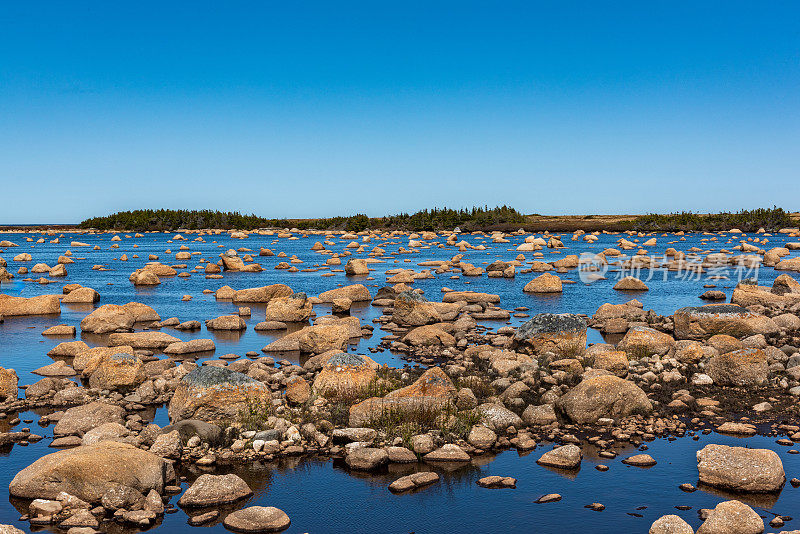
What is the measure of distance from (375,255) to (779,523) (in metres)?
70.0

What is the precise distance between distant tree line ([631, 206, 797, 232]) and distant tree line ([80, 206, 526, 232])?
29.8 m

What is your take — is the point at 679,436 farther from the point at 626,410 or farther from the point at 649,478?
the point at 649,478

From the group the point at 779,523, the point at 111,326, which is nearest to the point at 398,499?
the point at 779,523

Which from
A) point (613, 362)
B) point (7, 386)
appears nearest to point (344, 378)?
point (613, 362)

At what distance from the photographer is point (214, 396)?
51.4 ft

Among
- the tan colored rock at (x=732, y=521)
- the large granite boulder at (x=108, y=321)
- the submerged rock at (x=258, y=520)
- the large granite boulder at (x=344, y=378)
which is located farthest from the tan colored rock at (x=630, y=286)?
the submerged rock at (x=258, y=520)

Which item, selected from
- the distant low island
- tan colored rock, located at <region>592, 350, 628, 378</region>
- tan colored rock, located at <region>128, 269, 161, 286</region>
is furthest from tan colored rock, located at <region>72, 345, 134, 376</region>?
the distant low island

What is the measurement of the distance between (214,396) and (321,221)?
16667 cm

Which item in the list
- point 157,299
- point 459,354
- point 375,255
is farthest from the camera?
point 375,255

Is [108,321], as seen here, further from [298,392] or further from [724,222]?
[724,222]

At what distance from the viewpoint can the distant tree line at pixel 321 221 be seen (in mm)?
158250

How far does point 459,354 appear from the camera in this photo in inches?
910

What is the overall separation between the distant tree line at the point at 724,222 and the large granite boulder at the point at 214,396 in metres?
142

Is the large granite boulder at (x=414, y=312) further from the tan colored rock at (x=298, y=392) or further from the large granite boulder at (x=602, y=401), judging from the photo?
the large granite boulder at (x=602, y=401)
